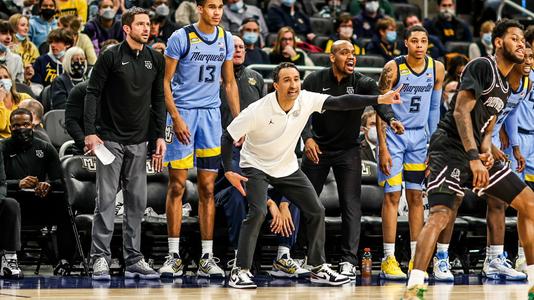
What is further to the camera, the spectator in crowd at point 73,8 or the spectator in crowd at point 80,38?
the spectator in crowd at point 73,8

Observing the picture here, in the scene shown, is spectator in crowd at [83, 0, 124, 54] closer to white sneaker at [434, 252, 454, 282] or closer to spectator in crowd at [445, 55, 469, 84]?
spectator in crowd at [445, 55, 469, 84]

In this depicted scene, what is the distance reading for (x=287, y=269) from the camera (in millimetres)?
11078

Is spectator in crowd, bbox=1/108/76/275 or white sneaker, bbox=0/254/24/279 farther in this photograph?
spectator in crowd, bbox=1/108/76/275

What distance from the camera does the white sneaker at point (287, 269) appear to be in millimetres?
11055

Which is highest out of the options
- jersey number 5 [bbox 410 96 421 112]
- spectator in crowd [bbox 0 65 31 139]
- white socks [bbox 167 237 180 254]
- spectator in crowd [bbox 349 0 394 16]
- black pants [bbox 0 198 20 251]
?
spectator in crowd [bbox 349 0 394 16]

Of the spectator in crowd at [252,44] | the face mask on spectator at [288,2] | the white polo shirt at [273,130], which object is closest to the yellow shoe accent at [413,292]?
the white polo shirt at [273,130]

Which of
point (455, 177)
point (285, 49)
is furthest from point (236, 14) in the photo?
point (455, 177)

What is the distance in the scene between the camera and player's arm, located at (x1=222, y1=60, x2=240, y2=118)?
36.4 feet

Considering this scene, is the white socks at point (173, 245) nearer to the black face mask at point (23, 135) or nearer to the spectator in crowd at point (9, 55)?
the black face mask at point (23, 135)

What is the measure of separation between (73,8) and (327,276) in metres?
7.51

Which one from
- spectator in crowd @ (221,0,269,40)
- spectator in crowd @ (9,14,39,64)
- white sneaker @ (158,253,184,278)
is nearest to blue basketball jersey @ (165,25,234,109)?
white sneaker @ (158,253,184,278)

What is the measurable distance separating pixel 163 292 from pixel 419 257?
2.16 metres

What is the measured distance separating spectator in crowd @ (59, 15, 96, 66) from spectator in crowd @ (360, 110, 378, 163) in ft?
12.0

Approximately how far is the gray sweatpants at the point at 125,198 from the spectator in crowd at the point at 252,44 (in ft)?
15.0
